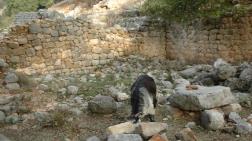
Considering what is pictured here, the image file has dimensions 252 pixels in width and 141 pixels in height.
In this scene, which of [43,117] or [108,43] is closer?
[43,117]

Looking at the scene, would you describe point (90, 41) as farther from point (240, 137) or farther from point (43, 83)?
point (240, 137)

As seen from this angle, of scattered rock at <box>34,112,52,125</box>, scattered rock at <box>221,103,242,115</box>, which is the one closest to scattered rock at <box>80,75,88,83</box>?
scattered rock at <box>34,112,52,125</box>

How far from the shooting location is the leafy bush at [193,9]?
1123 cm

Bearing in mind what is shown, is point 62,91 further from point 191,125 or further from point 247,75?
point 247,75

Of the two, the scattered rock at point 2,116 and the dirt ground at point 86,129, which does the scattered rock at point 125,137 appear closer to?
the dirt ground at point 86,129

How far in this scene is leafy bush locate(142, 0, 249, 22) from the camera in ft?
36.9

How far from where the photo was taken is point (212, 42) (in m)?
12.0

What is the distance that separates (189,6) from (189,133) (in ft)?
20.9

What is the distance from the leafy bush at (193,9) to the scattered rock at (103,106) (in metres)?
4.92

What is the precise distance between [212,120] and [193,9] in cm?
580

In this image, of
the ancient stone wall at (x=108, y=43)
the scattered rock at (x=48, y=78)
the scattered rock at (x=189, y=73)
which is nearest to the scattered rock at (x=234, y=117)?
the scattered rock at (x=189, y=73)

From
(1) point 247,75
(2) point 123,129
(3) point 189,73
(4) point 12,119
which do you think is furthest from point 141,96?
(3) point 189,73

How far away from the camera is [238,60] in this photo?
1133cm

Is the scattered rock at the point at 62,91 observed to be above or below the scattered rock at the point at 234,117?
above
